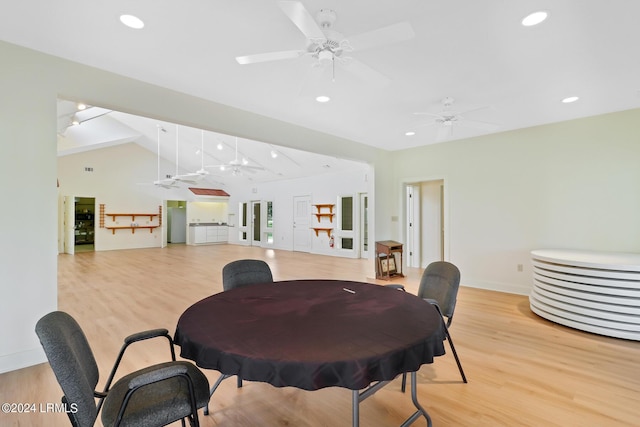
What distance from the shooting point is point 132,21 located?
7.43 feet

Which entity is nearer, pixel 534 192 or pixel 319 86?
pixel 319 86

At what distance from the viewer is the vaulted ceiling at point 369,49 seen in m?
2.11

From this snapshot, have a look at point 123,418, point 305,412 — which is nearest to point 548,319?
point 305,412

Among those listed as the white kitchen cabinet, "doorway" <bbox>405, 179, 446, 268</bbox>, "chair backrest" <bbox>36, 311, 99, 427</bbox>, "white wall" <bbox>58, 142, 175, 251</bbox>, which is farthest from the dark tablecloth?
the white kitchen cabinet

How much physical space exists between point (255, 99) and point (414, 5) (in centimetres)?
222

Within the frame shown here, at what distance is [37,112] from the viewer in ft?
8.91

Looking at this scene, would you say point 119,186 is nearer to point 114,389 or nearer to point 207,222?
point 207,222

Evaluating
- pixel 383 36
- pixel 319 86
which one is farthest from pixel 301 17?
pixel 319 86

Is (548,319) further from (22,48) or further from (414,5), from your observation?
(22,48)

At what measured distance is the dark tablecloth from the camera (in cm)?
121

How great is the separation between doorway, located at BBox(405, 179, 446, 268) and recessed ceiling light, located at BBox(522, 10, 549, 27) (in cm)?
467

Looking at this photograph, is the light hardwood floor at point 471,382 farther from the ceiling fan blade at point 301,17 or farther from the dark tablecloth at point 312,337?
the ceiling fan blade at point 301,17

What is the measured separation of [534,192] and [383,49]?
→ 3750 millimetres

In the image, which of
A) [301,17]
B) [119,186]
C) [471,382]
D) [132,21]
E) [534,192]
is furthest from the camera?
[119,186]
